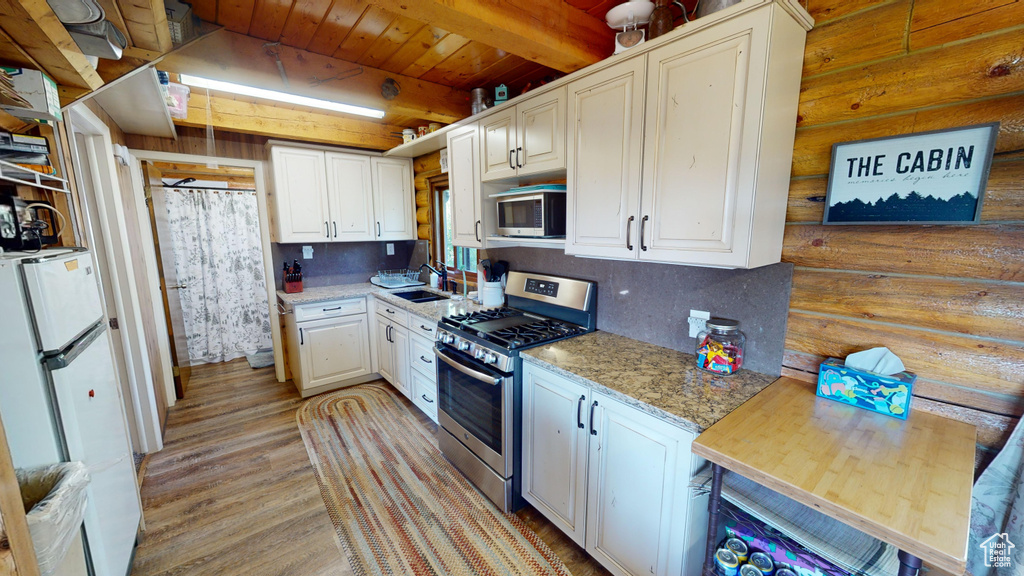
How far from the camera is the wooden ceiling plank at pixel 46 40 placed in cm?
109

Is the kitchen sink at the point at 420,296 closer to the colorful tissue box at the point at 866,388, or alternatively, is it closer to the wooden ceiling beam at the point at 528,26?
the wooden ceiling beam at the point at 528,26

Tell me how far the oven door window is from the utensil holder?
0.62 m

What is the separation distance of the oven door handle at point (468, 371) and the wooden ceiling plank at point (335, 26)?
1772 millimetres

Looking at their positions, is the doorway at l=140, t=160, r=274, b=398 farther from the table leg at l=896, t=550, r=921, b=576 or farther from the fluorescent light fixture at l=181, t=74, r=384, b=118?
the table leg at l=896, t=550, r=921, b=576

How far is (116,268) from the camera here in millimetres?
2424

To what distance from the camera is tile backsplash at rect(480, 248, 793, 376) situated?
1555mm

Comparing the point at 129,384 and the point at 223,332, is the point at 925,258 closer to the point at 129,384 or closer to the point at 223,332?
the point at 129,384

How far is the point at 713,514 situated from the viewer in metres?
1.15

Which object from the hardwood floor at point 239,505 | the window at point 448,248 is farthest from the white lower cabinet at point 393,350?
the window at point 448,248

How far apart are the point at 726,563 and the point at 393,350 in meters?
2.77

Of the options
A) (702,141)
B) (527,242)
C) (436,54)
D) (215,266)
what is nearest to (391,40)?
(436,54)

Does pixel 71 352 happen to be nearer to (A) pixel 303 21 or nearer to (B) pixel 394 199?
(A) pixel 303 21

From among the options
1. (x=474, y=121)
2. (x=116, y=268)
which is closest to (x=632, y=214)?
(x=474, y=121)

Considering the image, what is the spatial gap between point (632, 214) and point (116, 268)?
3178 millimetres
